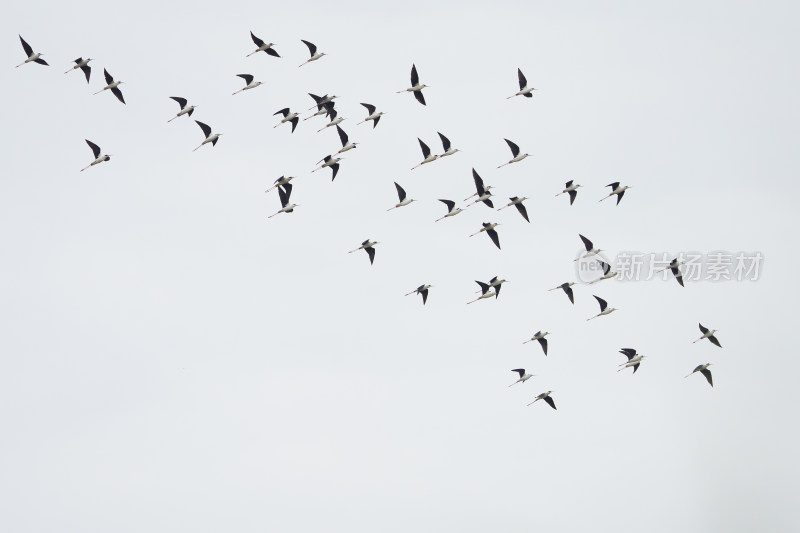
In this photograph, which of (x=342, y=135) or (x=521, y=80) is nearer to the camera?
(x=342, y=135)

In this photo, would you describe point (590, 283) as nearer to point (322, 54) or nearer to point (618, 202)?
point (618, 202)

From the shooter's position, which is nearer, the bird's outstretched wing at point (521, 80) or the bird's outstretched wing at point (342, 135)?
the bird's outstretched wing at point (342, 135)

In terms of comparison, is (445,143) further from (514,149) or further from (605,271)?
(605,271)

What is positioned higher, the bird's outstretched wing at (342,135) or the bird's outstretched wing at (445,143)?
the bird's outstretched wing at (342,135)

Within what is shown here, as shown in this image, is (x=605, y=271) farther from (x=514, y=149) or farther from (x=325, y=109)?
(x=325, y=109)

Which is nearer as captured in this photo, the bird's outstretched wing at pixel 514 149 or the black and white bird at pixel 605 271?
the bird's outstretched wing at pixel 514 149

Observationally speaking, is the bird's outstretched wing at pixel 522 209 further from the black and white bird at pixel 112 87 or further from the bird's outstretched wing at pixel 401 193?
the black and white bird at pixel 112 87

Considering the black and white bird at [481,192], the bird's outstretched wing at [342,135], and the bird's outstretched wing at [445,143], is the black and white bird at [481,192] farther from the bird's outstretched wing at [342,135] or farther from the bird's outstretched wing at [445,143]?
the bird's outstretched wing at [342,135]

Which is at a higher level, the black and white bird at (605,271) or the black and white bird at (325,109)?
the black and white bird at (325,109)

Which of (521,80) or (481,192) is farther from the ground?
(521,80)

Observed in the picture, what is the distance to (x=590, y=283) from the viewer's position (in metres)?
121

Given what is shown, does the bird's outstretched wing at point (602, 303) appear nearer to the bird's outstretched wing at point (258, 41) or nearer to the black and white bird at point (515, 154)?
the black and white bird at point (515, 154)

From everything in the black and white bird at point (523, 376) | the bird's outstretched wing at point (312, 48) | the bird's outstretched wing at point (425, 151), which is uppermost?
the bird's outstretched wing at point (312, 48)

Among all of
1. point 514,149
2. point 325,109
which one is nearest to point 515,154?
point 514,149
